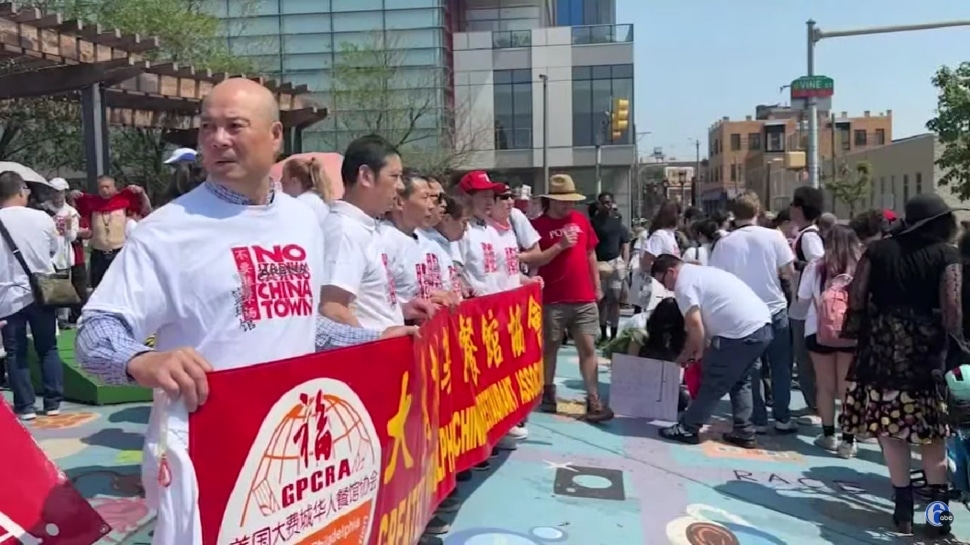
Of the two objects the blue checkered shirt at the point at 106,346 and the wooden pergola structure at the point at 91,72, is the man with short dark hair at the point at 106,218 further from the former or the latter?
the blue checkered shirt at the point at 106,346

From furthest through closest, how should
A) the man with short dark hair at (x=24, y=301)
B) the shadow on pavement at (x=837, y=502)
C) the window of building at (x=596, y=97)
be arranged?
the window of building at (x=596, y=97) < the man with short dark hair at (x=24, y=301) < the shadow on pavement at (x=837, y=502)

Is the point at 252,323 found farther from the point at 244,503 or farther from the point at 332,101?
the point at 332,101

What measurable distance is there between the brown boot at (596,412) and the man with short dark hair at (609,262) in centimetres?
341

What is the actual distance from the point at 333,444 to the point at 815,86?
51.4 ft

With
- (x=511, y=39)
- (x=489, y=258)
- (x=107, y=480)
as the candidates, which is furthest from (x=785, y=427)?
(x=511, y=39)

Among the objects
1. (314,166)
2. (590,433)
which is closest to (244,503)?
(314,166)

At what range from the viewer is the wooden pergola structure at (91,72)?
328 inches

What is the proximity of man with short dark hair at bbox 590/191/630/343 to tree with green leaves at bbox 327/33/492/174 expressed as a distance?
21.3 metres

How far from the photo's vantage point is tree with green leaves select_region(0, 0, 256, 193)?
18516 millimetres

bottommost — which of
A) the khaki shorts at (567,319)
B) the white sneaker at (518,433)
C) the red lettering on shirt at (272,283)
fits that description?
the white sneaker at (518,433)

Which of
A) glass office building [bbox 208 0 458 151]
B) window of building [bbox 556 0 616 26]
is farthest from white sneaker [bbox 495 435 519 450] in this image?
window of building [bbox 556 0 616 26]

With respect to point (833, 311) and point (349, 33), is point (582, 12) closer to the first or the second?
point (349, 33)

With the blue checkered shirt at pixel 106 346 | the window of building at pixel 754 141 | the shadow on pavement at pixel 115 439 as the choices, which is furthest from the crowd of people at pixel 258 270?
the window of building at pixel 754 141

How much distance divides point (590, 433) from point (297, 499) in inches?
172
